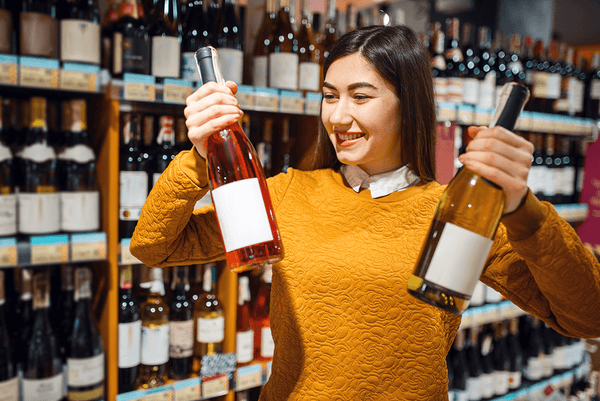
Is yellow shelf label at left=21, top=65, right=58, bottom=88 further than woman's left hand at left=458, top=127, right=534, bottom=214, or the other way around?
yellow shelf label at left=21, top=65, right=58, bottom=88

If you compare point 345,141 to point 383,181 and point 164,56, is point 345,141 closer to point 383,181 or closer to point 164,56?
point 383,181

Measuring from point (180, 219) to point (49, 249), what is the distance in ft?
2.30

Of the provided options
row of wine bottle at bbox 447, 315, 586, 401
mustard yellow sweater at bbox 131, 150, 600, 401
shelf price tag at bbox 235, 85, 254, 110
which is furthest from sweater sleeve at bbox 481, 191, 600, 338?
row of wine bottle at bbox 447, 315, 586, 401

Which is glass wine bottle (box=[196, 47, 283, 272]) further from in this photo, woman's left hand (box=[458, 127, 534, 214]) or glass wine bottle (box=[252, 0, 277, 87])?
glass wine bottle (box=[252, 0, 277, 87])

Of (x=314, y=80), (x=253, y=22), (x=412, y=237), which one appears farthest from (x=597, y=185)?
(x=412, y=237)

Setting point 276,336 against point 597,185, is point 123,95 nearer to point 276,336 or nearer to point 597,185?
point 276,336

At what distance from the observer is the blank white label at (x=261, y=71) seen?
1785 mm

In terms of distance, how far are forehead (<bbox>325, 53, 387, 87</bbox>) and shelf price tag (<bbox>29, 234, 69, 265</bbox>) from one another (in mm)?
906

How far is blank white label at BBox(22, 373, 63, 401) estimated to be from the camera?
4.56 ft

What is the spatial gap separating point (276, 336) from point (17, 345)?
1.07 meters

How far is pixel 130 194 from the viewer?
148cm

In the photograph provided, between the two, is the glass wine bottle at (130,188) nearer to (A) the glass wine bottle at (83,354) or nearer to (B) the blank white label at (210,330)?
(A) the glass wine bottle at (83,354)

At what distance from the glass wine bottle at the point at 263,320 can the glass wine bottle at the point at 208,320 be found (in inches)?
6.8

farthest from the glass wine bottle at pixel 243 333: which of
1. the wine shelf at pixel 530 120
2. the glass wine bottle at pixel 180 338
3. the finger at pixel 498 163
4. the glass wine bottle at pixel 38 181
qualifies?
the finger at pixel 498 163
